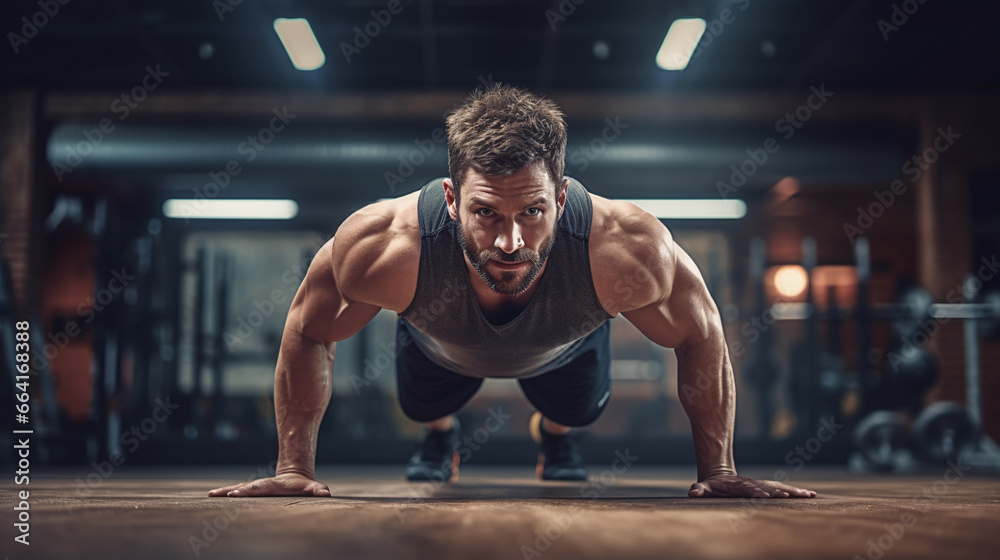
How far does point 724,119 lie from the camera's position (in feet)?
19.4

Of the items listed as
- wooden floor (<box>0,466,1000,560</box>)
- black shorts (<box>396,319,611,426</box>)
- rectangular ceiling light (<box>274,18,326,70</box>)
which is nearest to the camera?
wooden floor (<box>0,466,1000,560</box>)

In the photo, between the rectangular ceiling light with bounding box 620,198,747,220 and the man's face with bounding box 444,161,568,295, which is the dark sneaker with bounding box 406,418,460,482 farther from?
the rectangular ceiling light with bounding box 620,198,747,220

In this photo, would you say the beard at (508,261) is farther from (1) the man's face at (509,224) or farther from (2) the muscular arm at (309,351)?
(2) the muscular arm at (309,351)

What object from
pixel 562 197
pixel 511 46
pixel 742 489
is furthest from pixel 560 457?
pixel 511 46

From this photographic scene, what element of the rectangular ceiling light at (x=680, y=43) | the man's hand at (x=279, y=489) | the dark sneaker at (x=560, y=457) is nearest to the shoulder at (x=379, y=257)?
the man's hand at (x=279, y=489)

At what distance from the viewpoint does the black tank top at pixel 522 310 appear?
69.4 inches

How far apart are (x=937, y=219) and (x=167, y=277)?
642cm

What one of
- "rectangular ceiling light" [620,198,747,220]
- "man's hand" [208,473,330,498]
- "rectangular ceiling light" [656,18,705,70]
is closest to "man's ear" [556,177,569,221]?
"man's hand" [208,473,330,498]

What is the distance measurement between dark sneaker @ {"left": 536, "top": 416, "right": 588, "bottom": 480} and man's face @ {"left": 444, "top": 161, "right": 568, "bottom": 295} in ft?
3.91

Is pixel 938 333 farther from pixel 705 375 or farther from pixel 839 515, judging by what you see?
pixel 839 515

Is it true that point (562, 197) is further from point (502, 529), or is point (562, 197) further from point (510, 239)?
point (502, 529)

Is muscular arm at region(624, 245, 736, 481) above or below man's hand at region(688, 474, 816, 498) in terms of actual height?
above

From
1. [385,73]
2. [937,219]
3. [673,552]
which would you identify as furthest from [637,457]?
[673,552]

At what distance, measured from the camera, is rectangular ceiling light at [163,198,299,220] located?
7320 millimetres
